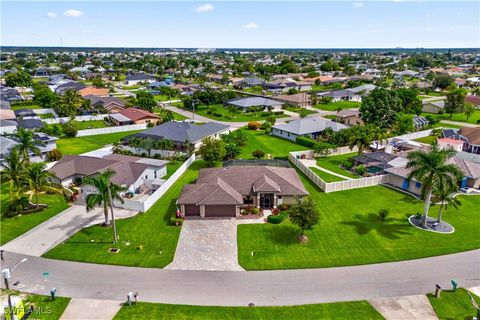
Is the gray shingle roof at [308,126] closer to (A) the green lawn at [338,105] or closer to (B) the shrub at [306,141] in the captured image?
(B) the shrub at [306,141]

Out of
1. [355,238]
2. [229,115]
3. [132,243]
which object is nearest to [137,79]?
[229,115]

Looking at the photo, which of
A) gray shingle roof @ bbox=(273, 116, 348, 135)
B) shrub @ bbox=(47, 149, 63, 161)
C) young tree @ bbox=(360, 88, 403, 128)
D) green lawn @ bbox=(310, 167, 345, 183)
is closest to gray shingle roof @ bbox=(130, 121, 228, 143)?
shrub @ bbox=(47, 149, 63, 161)

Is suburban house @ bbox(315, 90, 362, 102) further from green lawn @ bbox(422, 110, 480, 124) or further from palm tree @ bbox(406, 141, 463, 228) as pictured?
palm tree @ bbox(406, 141, 463, 228)

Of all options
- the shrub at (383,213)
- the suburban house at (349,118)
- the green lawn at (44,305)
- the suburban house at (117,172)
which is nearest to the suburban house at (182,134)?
the suburban house at (117,172)

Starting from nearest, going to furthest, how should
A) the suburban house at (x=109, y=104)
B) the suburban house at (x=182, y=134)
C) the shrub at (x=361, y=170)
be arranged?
the shrub at (x=361, y=170) → the suburban house at (x=182, y=134) → the suburban house at (x=109, y=104)

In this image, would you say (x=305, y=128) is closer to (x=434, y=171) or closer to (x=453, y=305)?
(x=434, y=171)

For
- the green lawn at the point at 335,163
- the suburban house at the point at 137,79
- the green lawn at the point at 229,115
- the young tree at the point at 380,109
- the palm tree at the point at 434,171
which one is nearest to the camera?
the palm tree at the point at 434,171

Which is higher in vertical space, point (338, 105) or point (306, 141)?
point (338, 105)
